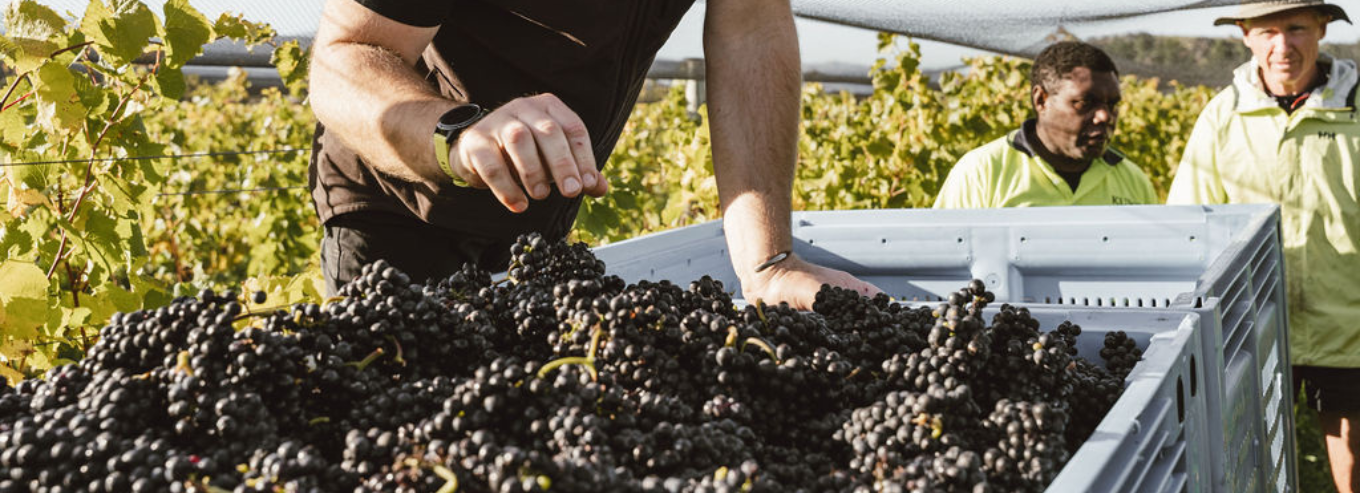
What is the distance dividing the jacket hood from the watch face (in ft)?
10.7

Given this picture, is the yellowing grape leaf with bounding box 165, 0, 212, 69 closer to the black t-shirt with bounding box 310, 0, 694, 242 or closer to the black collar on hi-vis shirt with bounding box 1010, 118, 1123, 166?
the black t-shirt with bounding box 310, 0, 694, 242

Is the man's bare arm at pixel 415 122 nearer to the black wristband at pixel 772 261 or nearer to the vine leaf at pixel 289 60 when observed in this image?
the black wristband at pixel 772 261

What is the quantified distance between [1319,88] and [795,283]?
2779 millimetres

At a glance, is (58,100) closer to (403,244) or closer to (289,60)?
(403,244)

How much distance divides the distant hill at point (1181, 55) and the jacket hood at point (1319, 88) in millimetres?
3957

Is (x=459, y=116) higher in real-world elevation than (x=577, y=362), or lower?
higher

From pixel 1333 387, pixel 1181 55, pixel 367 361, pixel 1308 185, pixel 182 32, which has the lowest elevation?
A: pixel 1333 387

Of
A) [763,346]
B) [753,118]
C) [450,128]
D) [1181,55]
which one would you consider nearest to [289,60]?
[753,118]

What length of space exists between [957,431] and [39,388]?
851mm

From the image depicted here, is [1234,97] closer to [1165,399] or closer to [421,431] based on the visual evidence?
[1165,399]

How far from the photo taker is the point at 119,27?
7.44ft

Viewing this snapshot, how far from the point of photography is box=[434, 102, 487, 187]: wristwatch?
1251mm

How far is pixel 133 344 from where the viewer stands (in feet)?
3.43

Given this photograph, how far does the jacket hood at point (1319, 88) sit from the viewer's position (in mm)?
3660
